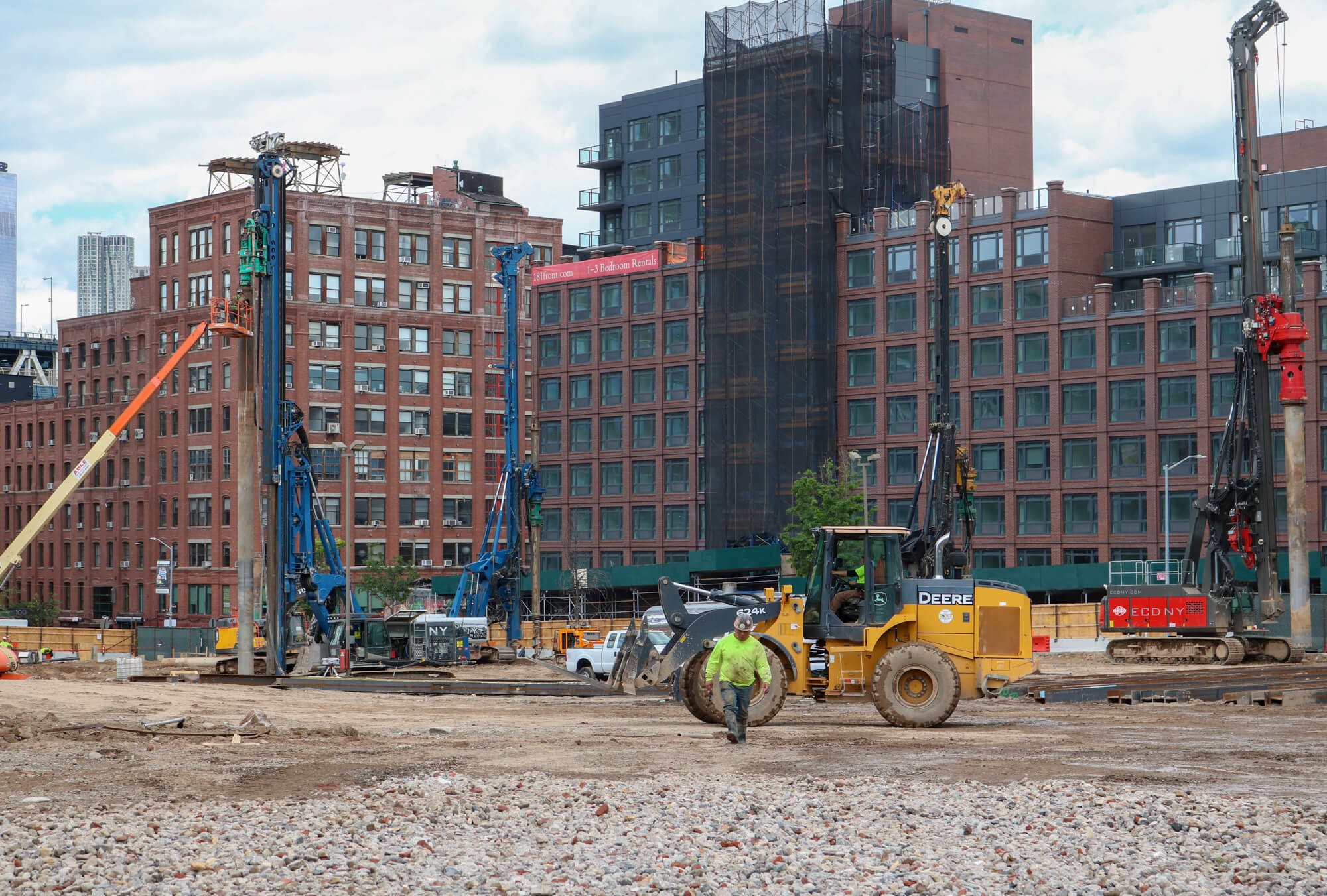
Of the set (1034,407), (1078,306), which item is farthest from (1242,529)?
(1078,306)

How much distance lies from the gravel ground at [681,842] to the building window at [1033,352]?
237 feet

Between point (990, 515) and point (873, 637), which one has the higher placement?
point (990, 515)

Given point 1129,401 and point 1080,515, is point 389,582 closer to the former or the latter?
point 1080,515

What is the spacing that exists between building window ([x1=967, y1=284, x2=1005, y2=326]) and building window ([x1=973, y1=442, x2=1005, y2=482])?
7.05m

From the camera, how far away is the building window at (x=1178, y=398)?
82.6 meters

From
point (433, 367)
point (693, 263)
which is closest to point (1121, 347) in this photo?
point (693, 263)

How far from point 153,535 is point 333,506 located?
617 inches

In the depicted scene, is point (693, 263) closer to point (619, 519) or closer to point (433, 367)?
point (619, 519)

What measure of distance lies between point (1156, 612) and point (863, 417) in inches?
1762

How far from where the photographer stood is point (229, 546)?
367 ft

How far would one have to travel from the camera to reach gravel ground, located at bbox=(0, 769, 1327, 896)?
509 inches

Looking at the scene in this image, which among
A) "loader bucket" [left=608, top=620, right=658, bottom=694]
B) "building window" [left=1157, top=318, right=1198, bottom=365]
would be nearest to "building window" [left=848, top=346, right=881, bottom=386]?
"building window" [left=1157, top=318, right=1198, bottom=365]

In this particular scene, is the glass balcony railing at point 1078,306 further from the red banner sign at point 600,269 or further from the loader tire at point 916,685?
the loader tire at point 916,685

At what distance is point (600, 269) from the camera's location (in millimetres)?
104625
